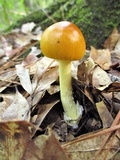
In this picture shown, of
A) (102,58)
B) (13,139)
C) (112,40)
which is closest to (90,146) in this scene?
(13,139)

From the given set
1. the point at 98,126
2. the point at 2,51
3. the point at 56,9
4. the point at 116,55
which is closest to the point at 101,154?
the point at 98,126

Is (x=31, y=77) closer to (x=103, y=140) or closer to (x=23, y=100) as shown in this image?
(x=23, y=100)

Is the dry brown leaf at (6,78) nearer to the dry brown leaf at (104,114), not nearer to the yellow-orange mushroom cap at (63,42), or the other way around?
the yellow-orange mushroom cap at (63,42)

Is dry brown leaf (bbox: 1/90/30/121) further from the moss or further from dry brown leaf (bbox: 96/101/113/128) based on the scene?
the moss

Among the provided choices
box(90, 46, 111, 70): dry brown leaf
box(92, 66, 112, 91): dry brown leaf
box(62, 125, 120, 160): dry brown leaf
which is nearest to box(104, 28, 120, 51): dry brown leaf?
box(90, 46, 111, 70): dry brown leaf

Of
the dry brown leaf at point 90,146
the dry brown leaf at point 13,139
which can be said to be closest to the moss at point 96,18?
the dry brown leaf at point 90,146
